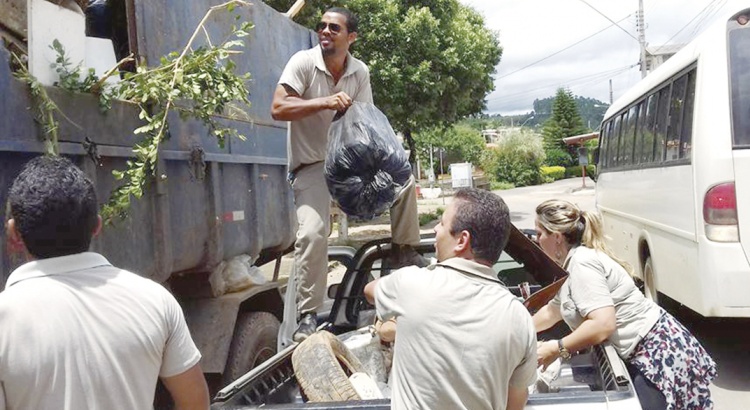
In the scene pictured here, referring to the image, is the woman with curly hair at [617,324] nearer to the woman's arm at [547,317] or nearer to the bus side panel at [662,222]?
the woman's arm at [547,317]

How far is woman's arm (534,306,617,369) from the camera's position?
3.38 metres

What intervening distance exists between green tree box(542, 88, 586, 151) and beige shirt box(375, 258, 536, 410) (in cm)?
6640

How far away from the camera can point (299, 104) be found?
4.15 meters

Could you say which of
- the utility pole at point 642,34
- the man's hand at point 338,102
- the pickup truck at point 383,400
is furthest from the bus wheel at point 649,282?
the utility pole at point 642,34

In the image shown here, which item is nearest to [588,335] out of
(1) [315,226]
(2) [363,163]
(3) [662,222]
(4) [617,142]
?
(2) [363,163]

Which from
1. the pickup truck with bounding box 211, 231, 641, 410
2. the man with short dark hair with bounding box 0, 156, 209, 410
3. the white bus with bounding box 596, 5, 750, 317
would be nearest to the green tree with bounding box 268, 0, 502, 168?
the white bus with bounding box 596, 5, 750, 317

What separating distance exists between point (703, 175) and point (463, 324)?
13.6 feet

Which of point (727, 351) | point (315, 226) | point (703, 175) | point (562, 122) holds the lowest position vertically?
point (727, 351)

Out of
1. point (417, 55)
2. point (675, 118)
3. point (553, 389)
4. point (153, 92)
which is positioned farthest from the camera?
point (417, 55)

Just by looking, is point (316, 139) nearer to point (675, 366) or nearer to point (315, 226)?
point (315, 226)

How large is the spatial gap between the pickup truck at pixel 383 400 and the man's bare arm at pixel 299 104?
117cm

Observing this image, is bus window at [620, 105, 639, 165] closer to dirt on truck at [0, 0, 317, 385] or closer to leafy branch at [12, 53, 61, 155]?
dirt on truck at [0, 0, 317, 385]

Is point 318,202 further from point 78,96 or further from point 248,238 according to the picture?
point 78,96

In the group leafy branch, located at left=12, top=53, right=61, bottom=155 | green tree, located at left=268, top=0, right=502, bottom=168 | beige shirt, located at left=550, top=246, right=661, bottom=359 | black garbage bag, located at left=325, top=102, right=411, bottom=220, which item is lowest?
beige shirt, located at left=550, top=246, right=661, bottom=359
